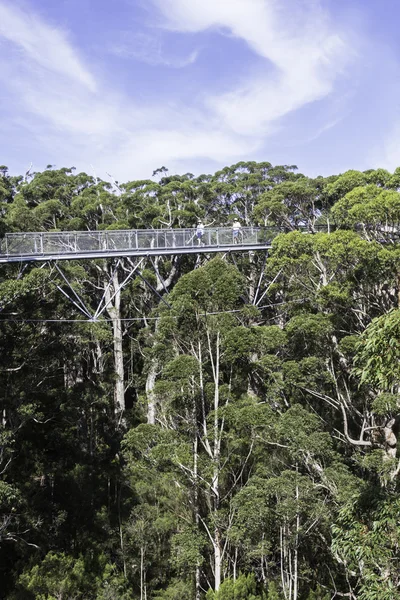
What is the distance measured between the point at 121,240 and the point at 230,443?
6548mm

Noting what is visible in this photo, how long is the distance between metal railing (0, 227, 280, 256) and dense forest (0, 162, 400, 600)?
689 millimetres

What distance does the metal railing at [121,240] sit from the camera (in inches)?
490

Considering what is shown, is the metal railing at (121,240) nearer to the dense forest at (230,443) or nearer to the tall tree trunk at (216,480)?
the dense forest at (230,443)

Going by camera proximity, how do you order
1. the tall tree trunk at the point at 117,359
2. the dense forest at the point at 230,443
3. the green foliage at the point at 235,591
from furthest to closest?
the tall tree trunk at the point at 117,359 < the dense forest at the point at 230,443 < the green foliage at the point at 235,591

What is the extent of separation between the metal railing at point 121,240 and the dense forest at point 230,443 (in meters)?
0.69

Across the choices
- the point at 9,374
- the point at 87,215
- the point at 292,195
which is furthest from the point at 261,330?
the point at 87,215

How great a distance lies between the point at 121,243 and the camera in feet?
45.0

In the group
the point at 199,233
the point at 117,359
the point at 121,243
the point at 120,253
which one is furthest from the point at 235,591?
the point at 117,359

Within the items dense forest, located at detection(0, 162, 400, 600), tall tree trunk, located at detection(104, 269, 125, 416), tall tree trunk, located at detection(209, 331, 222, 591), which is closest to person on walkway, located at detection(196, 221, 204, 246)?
dense forest, located at detection(0, 162, 400, 600)

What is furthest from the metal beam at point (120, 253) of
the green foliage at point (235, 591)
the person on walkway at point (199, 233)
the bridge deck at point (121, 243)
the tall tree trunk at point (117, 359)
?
the green foliage at point (235, 591)

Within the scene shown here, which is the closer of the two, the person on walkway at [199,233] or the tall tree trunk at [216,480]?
the tall tree trunk at [216,480]

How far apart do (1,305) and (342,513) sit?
9059mm

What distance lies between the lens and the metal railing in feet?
40.8

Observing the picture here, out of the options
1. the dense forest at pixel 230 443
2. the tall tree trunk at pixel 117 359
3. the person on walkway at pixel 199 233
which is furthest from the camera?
the tall tree trunk at pixel 117 359
